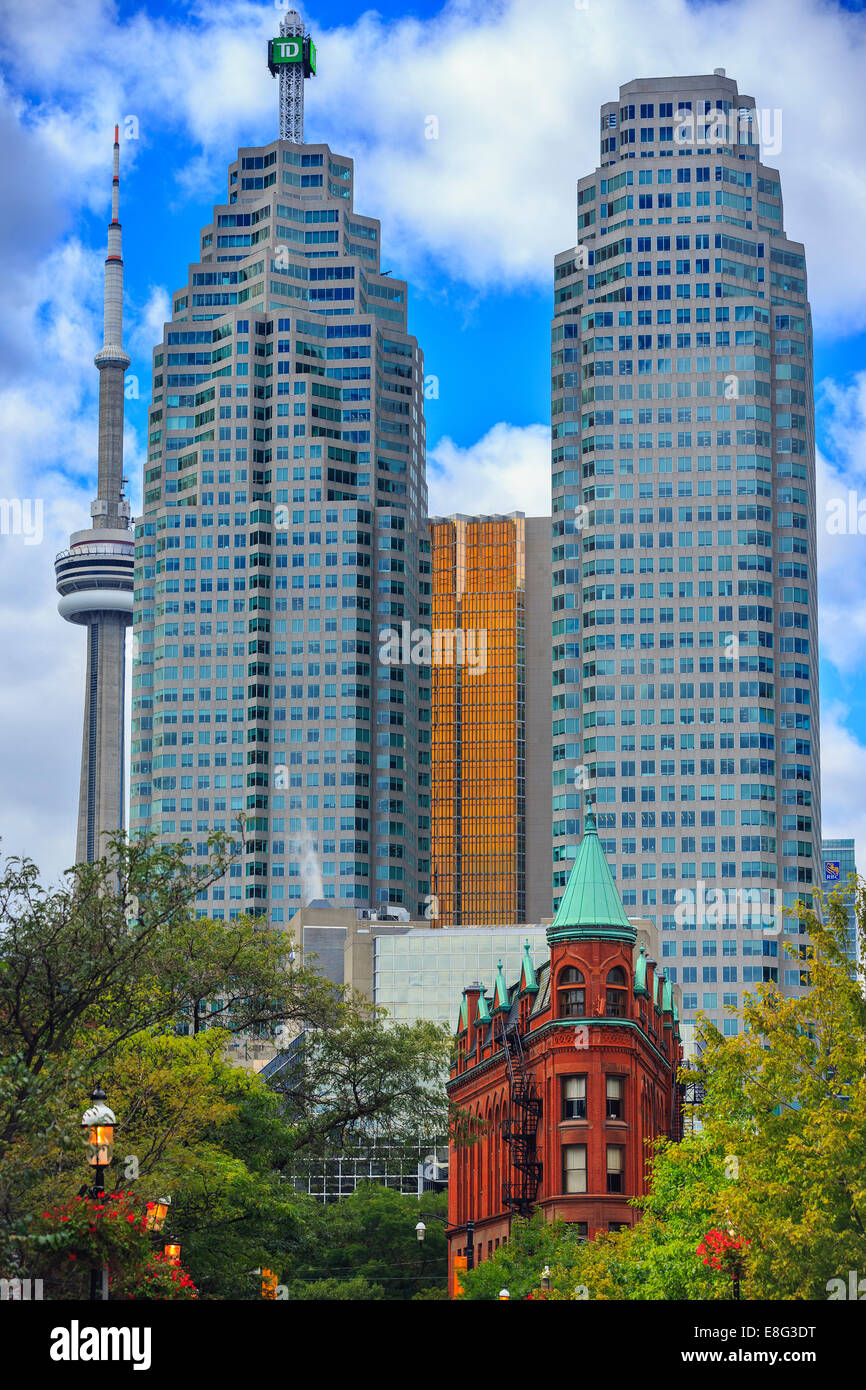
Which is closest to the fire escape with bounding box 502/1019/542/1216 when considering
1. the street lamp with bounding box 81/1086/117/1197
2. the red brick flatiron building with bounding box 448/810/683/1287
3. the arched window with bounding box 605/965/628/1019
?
the red brick flatiron building with bounding box 448/810/683/1287

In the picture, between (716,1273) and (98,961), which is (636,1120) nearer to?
(716,1273)

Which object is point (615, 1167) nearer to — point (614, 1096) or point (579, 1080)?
point (614, 1096)

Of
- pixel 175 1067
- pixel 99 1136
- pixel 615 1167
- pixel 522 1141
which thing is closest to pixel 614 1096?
pixel 615 1167

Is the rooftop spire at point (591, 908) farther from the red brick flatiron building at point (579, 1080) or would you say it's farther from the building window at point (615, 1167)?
the building window at point (615, 1167)

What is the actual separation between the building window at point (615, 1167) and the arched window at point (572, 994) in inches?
235

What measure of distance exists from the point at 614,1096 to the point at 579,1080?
168 cm

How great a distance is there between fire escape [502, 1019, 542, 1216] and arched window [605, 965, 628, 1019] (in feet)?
17.0

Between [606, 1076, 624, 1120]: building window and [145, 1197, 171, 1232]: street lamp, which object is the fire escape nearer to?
[606, 1076, 624, 1120]: building window

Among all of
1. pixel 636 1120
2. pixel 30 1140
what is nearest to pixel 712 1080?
pixel 30 1140

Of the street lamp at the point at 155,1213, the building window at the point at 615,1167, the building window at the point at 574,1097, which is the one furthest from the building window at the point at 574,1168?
the street lamp at the point at 155,1213

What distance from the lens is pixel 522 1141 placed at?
99875mm

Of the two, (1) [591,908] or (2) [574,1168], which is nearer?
(2) [574,1168]

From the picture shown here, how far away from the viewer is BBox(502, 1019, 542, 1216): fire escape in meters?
98.7

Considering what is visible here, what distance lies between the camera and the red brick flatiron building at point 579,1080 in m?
96.8
